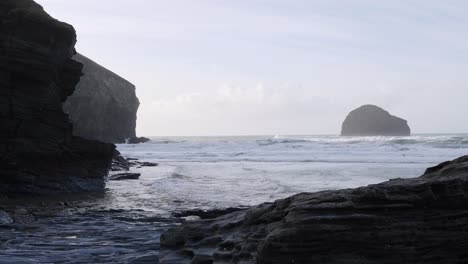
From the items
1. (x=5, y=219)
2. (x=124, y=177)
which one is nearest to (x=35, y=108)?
(x=5, y=219)

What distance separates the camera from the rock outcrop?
149 meters

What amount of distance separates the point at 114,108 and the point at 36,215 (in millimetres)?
73358

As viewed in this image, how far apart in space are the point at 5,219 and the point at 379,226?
1024 centimetres

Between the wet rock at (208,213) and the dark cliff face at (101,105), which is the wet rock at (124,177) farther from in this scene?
the dark cliff face at (101,105)

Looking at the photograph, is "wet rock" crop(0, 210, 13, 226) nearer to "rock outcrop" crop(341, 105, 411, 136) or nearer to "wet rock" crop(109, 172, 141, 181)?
"wet rock" crop(109, 172, 141, 181)

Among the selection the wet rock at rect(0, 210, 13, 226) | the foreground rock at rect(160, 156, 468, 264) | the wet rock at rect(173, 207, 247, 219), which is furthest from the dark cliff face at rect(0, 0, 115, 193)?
the foreground rock at rect(160, 156, 468, 264)

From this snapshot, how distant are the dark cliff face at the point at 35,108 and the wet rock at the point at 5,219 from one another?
234 inches

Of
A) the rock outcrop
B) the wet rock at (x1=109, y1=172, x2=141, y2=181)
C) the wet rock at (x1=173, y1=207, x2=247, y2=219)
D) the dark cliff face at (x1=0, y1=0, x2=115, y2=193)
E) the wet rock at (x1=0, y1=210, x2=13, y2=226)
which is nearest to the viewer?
the wet rock at (x1=0, y1=210, x2=13, y2=226)

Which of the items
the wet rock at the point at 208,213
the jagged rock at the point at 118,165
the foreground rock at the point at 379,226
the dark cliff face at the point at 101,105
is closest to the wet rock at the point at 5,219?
the wet rock at the point at 208,213

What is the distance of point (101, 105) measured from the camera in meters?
82.2

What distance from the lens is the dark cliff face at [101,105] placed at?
253ft

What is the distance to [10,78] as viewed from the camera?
64.2ft

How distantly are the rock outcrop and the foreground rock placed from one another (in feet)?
481

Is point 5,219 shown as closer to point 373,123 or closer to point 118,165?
point 118,165
